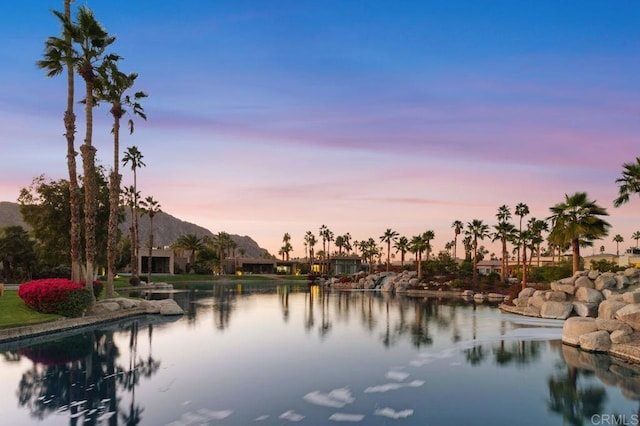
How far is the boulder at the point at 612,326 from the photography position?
2359 centimetres

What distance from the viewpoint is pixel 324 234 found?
507 ft

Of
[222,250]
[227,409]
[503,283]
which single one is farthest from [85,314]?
[222,250]

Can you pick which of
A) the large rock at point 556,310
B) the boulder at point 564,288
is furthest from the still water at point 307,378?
the boulder at point 564,288

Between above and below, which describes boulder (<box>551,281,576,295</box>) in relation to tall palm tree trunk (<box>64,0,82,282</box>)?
below

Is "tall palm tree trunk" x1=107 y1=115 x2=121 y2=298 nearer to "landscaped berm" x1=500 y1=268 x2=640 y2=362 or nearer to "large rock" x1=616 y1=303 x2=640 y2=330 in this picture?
"landscaped berm" x1=500 y1=268 x2=640 y2=362

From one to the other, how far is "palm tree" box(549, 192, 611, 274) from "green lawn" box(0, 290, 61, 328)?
41.0m

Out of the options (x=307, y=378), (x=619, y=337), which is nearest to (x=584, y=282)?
(x=619, y=337)

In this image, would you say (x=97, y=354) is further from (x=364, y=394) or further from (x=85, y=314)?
(x=364, y=394)

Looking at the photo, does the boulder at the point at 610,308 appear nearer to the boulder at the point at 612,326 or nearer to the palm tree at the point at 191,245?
the boulder at the point at 612,326

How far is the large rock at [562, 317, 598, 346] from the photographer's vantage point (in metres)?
25.2

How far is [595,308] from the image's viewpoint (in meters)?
36.7

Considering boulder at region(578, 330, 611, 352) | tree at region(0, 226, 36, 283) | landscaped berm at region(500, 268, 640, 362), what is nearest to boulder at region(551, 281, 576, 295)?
landscaped berm at region(500, 268, 640, 362)

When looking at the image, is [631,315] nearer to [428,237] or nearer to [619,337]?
[619,337]

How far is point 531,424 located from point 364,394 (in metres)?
4.94
